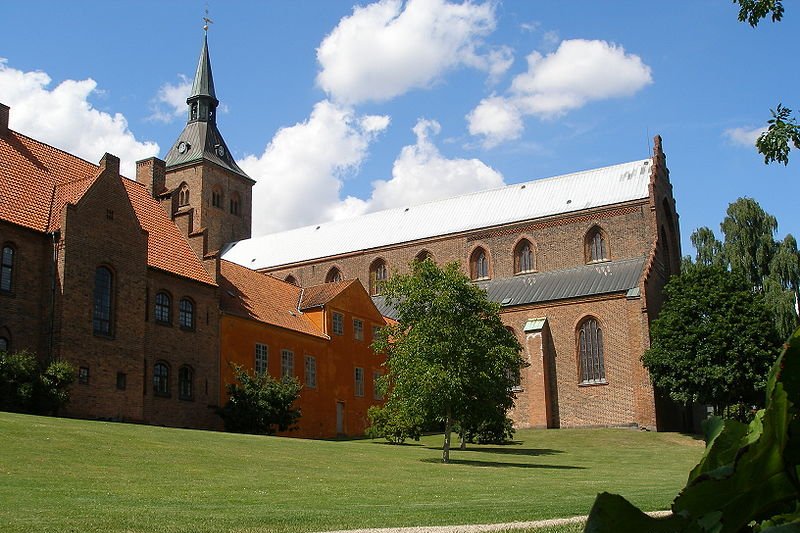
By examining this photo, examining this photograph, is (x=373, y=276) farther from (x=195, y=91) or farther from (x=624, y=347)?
(x=195, y=91)

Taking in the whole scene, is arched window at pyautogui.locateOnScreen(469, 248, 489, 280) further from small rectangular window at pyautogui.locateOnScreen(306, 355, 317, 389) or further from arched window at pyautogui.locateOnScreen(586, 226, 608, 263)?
small rectangular window at pyautogui.locateOnScreen(306, 355, 317, 389)

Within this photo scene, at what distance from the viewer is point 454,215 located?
206 ft

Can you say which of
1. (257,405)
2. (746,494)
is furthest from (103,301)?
(746,494)

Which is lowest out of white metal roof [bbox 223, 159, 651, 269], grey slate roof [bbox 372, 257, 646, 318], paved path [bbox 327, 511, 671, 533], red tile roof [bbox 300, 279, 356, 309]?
paved path [bbox 327, 511, 671, 533]

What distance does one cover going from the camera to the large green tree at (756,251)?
5325cm

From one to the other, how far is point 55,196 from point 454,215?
3524cm

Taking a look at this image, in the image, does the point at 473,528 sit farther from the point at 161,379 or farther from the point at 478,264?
the point at 478,264

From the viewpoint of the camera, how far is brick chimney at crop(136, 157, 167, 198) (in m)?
41.0

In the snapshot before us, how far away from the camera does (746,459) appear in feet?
3.36

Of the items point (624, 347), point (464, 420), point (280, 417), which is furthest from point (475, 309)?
point (624, 347)

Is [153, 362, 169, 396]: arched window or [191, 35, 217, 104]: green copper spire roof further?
[191, 35, 217, 104]: green copper spire roof

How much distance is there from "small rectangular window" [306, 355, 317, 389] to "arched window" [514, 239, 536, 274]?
19.2 m

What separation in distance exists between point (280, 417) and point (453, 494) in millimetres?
19497

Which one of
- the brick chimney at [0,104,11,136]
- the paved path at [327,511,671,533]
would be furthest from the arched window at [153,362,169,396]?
the paved path at [327,511,671,533]
